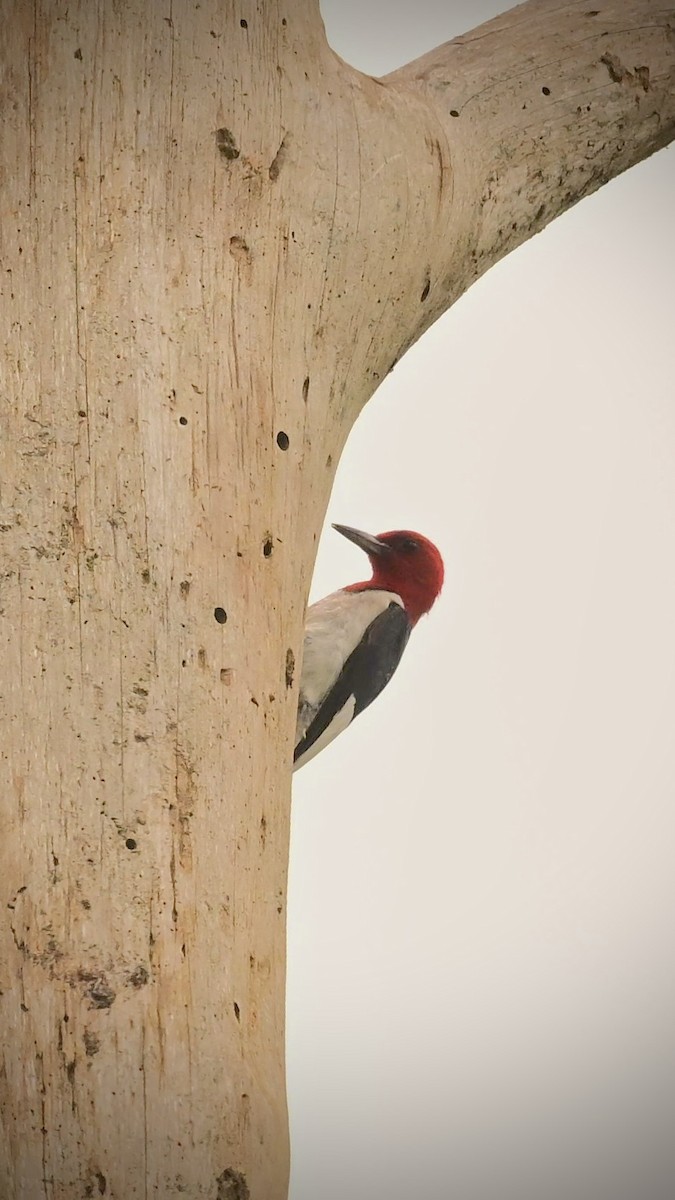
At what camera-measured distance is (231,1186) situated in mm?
833

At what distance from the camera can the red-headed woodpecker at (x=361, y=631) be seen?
61.7 inches

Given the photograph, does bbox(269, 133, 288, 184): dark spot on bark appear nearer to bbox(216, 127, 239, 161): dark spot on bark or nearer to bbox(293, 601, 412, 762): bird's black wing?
bbox(216, 127, 239, 161): dark spot on bark

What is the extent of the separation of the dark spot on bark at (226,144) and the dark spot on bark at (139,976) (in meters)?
0.62

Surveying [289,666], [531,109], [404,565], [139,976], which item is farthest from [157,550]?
[404,565]

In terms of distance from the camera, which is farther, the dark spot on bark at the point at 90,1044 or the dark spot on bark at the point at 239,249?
the dark spot on bark at the point at 239,249

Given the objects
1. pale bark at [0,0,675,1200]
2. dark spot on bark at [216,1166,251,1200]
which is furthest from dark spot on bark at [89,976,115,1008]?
dark spot on bark at [216,1166,251,1200]

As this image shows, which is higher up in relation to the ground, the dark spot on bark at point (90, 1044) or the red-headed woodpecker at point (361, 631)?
the red-headed woodpecker at point (361, 631)

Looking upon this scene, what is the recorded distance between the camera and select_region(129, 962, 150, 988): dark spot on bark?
82cm

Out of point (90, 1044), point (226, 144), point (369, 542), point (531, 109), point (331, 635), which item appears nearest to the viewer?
point (90, 1044)

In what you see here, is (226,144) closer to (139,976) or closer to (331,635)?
(139,976)

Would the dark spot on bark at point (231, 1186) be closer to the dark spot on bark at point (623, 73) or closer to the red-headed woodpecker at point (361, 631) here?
the red-headed woodpecker at point (361, 631)

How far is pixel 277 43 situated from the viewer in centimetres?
101

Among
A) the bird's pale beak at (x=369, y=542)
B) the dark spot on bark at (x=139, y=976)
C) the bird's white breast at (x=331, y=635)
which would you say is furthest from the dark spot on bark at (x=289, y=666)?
the bird's pale beak at (x=369, y=542)

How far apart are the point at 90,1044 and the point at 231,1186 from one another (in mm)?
144
